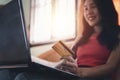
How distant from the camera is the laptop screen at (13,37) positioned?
3.05 ft

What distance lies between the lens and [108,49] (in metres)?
0.95

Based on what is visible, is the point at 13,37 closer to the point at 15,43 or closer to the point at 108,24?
the point at 15,43

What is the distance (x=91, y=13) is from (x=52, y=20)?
0.59 ft

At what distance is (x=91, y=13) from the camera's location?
39.9 inches

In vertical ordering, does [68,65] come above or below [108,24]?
below

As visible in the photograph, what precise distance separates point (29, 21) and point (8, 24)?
0.12 m

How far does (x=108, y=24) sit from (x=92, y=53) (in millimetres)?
135

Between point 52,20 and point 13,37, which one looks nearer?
point 13,37

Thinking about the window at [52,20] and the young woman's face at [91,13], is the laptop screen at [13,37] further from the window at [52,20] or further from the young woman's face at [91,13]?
the young woman's face at [91,13]

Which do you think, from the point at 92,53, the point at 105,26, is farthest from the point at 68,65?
the point at 105,26

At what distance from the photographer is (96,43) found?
979 mm

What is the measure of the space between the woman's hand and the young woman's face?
0.17 meters

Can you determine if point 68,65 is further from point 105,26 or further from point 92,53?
point 105,26

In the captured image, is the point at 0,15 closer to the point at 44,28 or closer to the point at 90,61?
the point at 44,28
